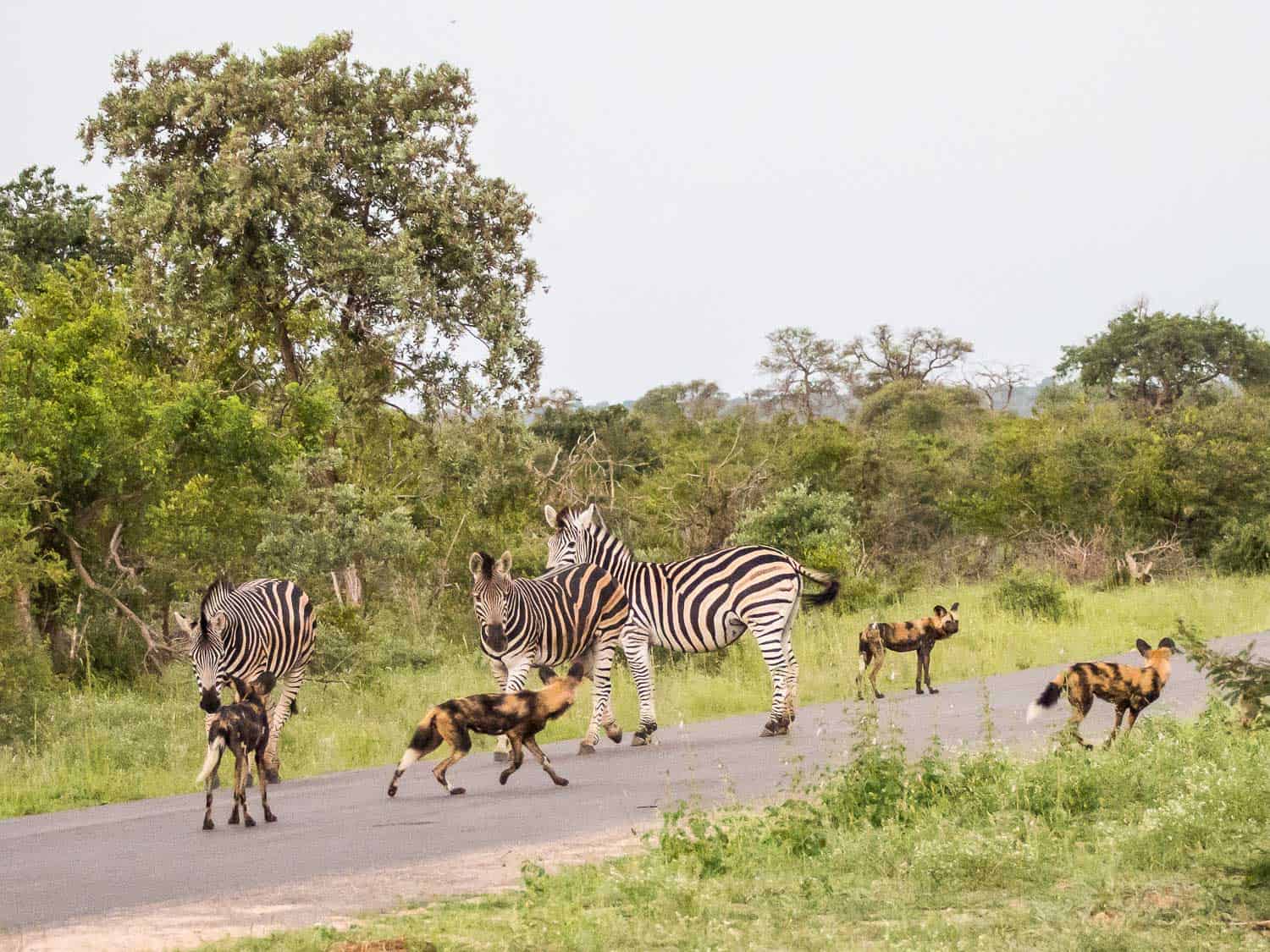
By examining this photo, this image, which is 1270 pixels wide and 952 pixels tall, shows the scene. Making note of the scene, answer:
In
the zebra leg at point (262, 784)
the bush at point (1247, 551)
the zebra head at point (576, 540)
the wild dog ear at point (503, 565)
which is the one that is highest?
the bush at point (1247, 551)

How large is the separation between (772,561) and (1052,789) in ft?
21.4

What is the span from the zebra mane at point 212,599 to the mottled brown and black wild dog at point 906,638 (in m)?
7.22

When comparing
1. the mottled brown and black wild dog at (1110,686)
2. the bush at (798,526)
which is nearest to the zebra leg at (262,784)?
the mottled brown and black wild dog at (1110,686)

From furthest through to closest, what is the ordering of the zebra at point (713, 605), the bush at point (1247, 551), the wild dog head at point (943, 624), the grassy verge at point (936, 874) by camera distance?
the bush at point (1247, 551) < the wild dog head at point (943, 624) < the zebra at point (713, 605) < the grassy verge at point (936, 874)

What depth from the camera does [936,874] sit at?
7.60 m

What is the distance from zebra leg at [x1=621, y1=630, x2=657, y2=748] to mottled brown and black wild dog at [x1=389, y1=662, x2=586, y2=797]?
8.97 ft

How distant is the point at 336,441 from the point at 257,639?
17.5 metres

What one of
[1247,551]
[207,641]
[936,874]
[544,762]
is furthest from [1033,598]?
[936,874]

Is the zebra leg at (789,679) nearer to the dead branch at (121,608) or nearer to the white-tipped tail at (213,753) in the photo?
the white-tipped tail at (213,753)

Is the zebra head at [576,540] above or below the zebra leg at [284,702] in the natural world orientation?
above

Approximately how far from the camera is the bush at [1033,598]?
25.7m

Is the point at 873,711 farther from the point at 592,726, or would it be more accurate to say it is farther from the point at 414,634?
the point at 414,634

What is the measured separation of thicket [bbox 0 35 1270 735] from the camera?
21.3 m

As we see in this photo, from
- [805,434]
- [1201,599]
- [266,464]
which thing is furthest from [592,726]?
[805,434]
